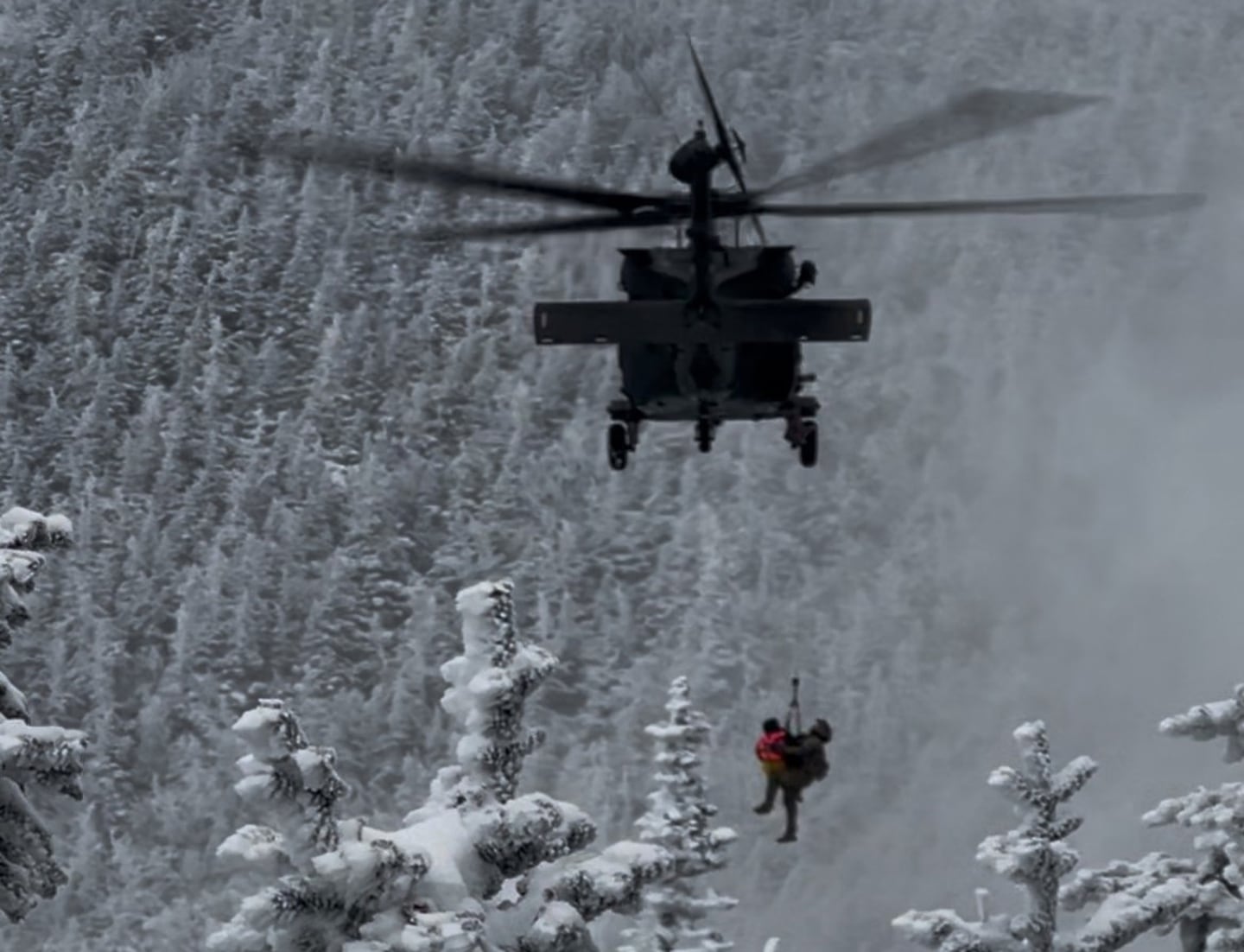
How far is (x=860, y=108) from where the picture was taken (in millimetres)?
196750

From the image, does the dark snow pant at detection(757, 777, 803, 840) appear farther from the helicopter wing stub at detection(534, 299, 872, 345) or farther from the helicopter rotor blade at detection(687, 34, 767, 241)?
the helicopter rotor blade at detection(687, 34, 767, 241)

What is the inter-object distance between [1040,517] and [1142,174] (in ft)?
169

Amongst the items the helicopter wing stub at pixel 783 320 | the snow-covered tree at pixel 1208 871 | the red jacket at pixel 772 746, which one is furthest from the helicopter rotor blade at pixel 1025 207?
the red jacket at pixel 772 746

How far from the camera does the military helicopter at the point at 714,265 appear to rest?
535 inches

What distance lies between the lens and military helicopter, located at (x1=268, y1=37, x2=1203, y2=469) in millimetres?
13578

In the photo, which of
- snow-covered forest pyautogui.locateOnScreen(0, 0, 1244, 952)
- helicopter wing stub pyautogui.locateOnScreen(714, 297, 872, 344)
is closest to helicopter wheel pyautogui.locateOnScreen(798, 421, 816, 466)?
helicopter wing stub pyautogui.locateOnScreen(714, 297, 872, 344)

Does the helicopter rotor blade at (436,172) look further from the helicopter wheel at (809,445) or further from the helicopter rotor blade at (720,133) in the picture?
the helicopter wheel at (809,445)

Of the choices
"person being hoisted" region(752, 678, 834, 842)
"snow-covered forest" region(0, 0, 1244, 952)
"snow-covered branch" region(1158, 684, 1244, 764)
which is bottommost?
"snow-covered branch" region(1158, 684, 1244, 764)

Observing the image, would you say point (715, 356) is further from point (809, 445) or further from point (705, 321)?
point (809, 445)

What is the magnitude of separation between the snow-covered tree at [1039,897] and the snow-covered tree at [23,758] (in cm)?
466

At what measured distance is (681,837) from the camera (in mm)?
21625

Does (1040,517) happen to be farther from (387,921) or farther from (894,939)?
(387,921)

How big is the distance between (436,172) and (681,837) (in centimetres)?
918

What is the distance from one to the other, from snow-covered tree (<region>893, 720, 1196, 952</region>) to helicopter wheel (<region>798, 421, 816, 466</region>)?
19.9ft
